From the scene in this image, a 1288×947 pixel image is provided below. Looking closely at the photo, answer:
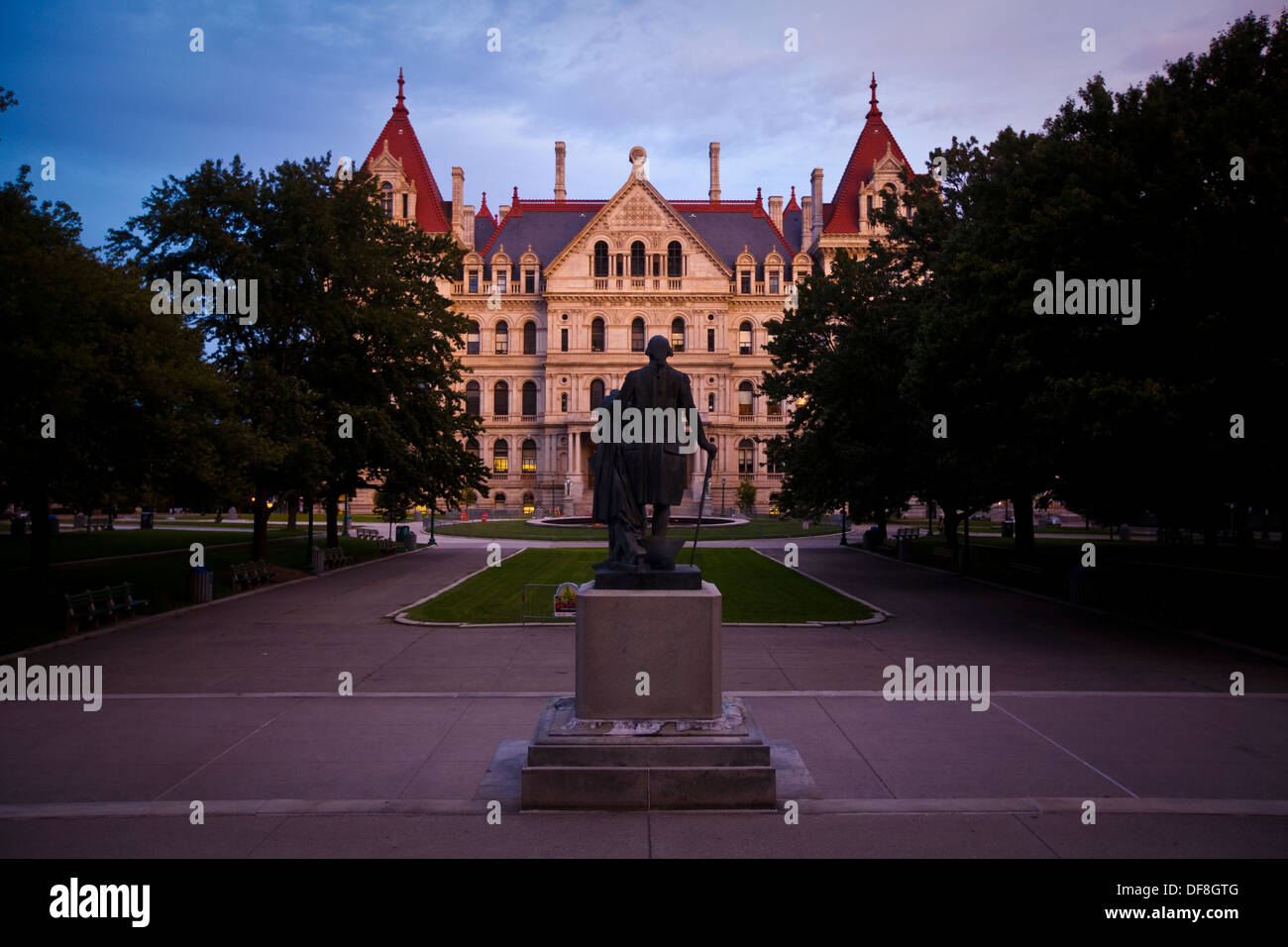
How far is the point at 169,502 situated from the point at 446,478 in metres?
13.4

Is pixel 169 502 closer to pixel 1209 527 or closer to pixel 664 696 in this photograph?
pixel 664 696

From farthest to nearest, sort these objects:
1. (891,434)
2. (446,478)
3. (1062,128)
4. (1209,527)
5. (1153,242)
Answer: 1. (1209,527)
2. (446,478)
3. (891,434)
4. (1062,128)
5. (1153,242)

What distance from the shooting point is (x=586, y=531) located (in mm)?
49125

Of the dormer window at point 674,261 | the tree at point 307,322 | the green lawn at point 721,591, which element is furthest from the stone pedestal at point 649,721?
the dormer window at point 674,261

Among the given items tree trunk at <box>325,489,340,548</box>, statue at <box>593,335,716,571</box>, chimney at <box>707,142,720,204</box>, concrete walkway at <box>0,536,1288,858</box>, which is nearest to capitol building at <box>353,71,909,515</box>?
chimney at <box>707,142,720,204</box>

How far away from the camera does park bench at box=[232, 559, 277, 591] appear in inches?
914

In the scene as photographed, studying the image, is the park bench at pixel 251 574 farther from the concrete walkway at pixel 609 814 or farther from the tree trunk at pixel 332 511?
the concrete walkway at pixel 609 814

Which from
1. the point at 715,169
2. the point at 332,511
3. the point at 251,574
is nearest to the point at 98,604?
the point at 251,574

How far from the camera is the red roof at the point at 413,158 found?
7238 cm

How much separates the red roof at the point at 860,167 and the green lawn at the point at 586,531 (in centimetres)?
2590

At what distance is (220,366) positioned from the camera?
2511 centimetres

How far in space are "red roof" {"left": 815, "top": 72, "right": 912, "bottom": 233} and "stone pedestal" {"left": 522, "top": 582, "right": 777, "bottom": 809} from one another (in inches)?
2623

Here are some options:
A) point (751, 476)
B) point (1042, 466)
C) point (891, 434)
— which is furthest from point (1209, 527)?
point (751, 476)

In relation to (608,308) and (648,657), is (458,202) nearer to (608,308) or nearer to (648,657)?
(608,308)
